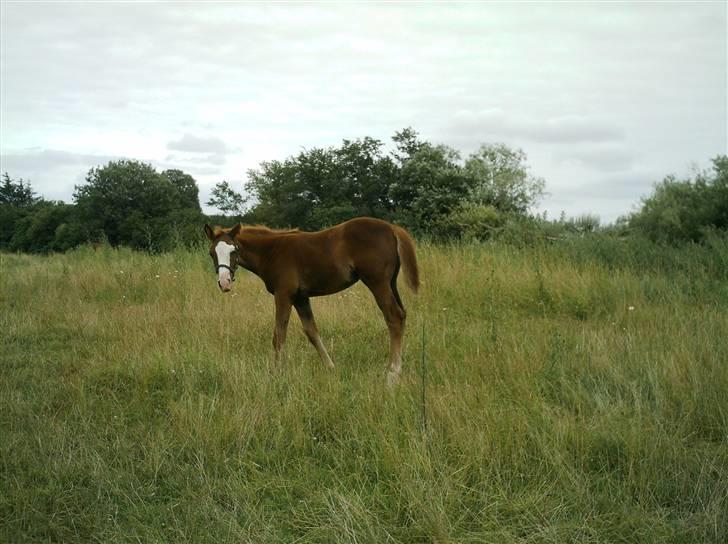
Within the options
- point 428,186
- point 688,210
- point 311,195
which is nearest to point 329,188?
point 311,195

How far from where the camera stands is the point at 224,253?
6.01m

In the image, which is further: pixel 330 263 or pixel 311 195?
pixel 311 195

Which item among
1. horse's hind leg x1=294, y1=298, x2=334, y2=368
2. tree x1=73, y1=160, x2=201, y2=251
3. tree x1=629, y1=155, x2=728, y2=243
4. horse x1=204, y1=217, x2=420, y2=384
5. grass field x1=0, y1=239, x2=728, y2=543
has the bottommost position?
grass field x1=0, y1=239, x2=728, y2=543

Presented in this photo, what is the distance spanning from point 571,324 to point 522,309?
117 cm

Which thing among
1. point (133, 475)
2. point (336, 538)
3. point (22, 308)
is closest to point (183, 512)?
point (133, 475)

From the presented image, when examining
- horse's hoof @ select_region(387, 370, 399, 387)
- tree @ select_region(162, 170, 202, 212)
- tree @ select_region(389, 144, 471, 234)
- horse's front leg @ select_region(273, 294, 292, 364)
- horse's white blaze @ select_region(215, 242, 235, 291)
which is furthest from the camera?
tree @ select_region(162, 170, 202, 212)

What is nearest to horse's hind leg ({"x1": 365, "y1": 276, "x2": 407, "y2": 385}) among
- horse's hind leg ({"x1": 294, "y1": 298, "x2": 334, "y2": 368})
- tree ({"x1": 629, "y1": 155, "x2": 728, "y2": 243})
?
horse's hind leg ({"x1": 294, "y1": 298, "x2": 334, "y2": 368})

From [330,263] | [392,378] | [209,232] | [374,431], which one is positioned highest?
[209,232]

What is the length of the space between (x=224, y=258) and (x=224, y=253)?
0.06 meters

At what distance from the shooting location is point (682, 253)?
10.3 metres

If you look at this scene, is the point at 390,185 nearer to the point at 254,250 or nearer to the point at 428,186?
the point at 428,186

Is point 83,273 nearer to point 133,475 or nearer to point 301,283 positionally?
point 301,283

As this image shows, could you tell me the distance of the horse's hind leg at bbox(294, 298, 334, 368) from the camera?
6.34 m

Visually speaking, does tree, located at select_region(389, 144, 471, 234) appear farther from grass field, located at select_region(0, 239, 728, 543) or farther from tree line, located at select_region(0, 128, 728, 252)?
grass field, located at select_region(0, 239, 728, 543)
